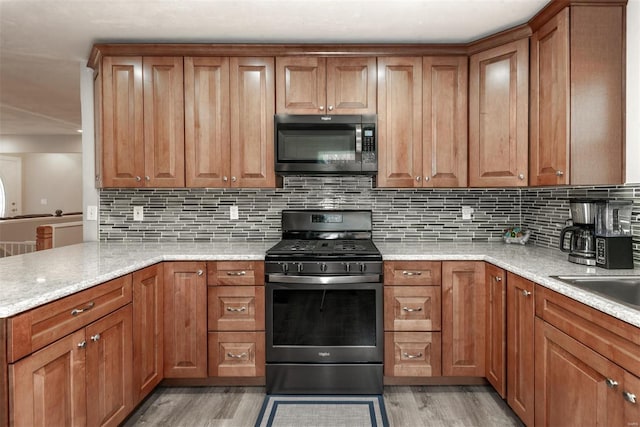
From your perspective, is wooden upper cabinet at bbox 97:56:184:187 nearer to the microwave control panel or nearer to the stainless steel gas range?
the stainless steel gas range

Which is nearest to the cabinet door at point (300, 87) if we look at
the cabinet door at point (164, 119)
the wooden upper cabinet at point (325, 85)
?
the wooden upper cabinet at point (325, 85)

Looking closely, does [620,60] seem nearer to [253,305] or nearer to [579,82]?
[579,82]

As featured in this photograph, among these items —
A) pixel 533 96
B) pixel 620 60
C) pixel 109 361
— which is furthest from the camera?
pixel 533 96

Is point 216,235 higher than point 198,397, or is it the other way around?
point 216,235

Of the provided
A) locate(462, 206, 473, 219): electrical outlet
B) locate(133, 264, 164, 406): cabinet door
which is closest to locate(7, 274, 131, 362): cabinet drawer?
locate(133, 264, 164, 406): cabinet door

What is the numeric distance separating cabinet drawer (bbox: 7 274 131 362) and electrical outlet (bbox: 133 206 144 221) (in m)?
1.14

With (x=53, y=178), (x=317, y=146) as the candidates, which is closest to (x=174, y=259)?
(x=317, y=146)

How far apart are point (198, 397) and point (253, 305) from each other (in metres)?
0.65

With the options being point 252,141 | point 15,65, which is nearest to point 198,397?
point 252,141

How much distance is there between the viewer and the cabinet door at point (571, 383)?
1.32 meters

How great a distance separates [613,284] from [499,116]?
4.19ft

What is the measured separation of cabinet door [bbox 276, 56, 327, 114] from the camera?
271cm

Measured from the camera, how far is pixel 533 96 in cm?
240

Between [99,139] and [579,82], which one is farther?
[99,139]
